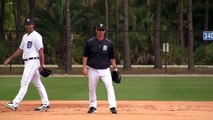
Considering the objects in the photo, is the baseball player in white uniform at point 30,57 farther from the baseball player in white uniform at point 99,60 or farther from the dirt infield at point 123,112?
the baseball player in white uniform at point 99,60

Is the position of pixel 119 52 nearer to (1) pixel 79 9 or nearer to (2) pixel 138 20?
(1) pixel 79 9

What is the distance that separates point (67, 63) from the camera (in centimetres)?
3703

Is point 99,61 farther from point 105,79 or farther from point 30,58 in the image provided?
point 30,58

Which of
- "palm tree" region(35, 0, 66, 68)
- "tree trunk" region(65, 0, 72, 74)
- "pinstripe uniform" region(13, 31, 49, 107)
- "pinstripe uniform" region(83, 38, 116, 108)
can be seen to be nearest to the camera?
"pinstripe uniform" region(83, 38, 116, 108)

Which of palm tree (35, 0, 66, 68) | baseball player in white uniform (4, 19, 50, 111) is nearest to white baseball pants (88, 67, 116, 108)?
baseball player in white uniform (4, 19, 50, 111)

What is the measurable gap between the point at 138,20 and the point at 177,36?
570 inches

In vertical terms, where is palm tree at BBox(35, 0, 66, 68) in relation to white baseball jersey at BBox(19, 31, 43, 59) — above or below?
above

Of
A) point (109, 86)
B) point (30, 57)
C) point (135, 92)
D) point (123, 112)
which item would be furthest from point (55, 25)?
point (109, 86)

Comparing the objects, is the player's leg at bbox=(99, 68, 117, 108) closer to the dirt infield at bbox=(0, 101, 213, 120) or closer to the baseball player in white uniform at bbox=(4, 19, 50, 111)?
the dirt infield at bbox=(0, 101, 213, 120)

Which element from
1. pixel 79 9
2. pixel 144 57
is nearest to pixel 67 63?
pixel 79 9

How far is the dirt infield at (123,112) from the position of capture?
12102mm

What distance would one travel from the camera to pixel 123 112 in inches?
539

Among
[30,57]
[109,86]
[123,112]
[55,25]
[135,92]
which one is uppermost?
[55,25]

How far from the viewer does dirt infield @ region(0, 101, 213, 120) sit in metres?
12.1
